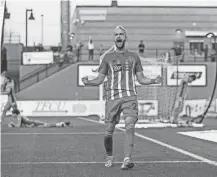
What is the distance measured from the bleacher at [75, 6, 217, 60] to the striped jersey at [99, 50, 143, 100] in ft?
123

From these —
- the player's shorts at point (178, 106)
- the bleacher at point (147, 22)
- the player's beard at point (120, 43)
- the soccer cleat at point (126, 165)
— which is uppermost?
the bleacher at point (147, 22)

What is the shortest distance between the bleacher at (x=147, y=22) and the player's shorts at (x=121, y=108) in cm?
3764

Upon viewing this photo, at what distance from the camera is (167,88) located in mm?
26266

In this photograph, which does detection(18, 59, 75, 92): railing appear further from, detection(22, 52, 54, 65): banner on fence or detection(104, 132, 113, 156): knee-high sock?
detection(104, 132, 113, 156): knee-high sock

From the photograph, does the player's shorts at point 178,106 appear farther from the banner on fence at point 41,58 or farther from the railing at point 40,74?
the banner on fence at point 41,58

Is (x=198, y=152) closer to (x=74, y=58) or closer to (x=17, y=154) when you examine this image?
(x=17, y=154)

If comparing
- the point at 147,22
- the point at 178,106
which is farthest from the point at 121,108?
the point at 147,22

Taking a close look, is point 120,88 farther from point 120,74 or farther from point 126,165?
point 126,165

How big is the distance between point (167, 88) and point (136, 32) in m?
20.5

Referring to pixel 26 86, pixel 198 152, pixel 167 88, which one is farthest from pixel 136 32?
pixel 198 152

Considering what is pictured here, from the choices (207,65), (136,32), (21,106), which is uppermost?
(136,32)

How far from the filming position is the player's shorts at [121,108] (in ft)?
25.6

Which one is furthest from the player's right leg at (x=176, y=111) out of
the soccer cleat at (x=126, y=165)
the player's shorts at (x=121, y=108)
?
the soccer cleat at (x=126, y=165)

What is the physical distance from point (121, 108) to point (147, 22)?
39.0 meters
